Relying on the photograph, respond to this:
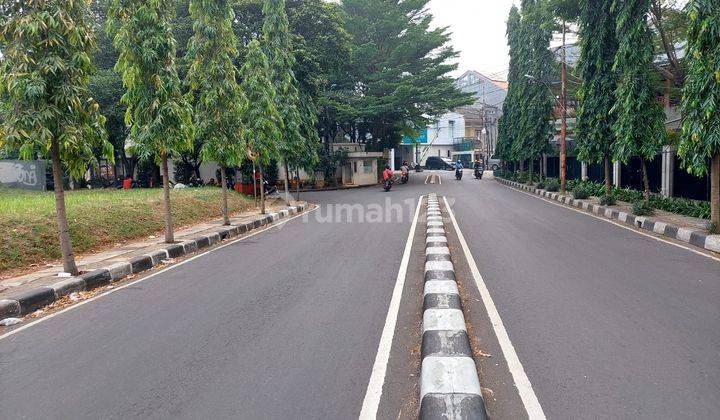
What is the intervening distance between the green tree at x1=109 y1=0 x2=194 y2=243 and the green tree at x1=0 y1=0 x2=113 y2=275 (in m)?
2.58

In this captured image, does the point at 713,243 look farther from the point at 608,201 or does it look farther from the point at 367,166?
the point at 367,166

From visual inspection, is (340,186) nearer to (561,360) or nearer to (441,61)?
(441,61)

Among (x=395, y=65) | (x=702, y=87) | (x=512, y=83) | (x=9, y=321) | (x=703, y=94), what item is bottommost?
(x=9, y=321)

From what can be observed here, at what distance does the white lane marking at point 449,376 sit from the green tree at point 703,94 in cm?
918

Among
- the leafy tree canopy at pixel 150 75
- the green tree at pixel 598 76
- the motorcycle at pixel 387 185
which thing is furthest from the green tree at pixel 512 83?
the leafy tree canopy at pixel 150 75

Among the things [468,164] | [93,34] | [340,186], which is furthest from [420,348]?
[468,164]

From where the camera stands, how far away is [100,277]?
7.94 metres

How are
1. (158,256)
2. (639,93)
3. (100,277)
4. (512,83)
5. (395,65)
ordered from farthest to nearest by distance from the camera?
(395,65)
(512,83)
(639,93)
(158,256)
(100,277)

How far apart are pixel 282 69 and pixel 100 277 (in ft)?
50.1

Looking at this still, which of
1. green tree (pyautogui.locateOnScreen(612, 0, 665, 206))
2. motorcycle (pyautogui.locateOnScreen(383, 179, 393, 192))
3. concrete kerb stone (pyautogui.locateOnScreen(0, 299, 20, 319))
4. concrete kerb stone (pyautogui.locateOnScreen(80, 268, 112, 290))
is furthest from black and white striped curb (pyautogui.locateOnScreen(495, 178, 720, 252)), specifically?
motorcycle (pyautogui.locateOnScreen(383, 179, 393, 192))

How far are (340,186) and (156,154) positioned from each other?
91.4 feet

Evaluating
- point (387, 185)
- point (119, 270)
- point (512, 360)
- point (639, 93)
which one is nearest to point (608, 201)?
point (639, 93)

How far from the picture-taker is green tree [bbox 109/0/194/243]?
1021cm

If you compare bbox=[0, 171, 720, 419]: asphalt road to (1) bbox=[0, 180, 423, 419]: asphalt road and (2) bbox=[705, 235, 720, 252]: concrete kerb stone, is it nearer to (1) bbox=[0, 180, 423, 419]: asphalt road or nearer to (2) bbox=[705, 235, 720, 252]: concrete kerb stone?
(1) bbox=[0, 180, 423, 419]: asphalt road
